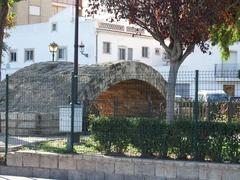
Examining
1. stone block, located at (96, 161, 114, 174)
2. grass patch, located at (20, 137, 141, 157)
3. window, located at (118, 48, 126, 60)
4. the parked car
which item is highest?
window, located at (118, 48, 126, 60)

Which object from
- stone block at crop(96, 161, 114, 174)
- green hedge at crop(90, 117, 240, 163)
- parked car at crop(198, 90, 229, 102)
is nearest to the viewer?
green hedge at crop(90, 117, 240, 163)

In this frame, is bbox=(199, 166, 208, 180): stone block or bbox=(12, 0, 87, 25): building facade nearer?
bbox=(199, 166, 208, 180): stone block

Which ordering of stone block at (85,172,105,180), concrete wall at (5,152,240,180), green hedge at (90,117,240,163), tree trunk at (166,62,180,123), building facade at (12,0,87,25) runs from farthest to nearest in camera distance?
building facade at (12,0,87,25), tree trunk at (166,62,180,123), stone block at (85,172,105,180), green hedge at (90,117,240,163), concrete wall at (5,152,240,180)

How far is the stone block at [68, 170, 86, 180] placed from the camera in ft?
42.6

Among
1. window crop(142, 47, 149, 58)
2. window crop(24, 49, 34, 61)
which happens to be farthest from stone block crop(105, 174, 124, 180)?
window crop(24, 49, 34, 61)

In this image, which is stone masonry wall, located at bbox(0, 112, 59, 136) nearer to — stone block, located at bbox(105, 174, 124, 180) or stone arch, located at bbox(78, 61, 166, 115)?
stone arch, located at bbox(78, 61, 166, 115)

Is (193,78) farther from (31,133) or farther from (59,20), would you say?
(59,20)

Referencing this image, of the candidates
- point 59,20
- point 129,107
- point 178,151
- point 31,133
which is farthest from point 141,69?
point 59,20

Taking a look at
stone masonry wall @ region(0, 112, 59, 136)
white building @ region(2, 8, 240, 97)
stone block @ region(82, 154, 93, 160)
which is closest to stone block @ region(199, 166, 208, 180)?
stone block @ region(82, 154, 93, 160)

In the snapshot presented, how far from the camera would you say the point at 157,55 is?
175 feet

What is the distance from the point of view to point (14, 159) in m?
13.9

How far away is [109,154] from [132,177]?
0.95 meters

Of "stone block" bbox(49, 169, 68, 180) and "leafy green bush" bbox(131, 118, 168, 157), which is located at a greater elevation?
"leafy green bush" bbox(131, 118, 168, 157)

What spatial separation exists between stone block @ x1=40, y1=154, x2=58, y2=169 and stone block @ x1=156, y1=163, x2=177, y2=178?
2.58m
